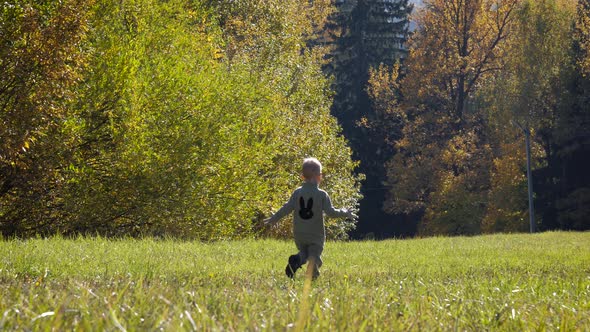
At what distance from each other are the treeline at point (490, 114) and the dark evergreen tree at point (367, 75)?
142 centimetres

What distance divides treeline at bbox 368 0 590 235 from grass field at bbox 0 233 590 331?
33330 millimetres

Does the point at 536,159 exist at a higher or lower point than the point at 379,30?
lower

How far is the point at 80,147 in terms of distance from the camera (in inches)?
995

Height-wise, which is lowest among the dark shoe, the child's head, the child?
the dark shoe

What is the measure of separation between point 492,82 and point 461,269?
45.4 m

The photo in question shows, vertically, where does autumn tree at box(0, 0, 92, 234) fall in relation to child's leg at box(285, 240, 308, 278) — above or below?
above

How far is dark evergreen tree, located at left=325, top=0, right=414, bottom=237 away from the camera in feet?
222

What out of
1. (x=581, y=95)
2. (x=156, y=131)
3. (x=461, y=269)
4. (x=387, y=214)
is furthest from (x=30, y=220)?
(x=387, y=214)

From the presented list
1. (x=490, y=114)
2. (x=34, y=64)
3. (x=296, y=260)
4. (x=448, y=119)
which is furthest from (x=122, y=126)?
(x=448, y=119)

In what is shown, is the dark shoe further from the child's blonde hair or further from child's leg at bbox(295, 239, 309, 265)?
the child's blonde hair

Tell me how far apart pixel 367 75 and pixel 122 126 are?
150 ft

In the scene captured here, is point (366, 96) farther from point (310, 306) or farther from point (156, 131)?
point (310, 306)

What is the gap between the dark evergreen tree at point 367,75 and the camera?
222ft

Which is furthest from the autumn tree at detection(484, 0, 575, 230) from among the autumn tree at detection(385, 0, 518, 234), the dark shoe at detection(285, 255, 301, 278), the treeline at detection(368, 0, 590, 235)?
the dark shoe at detection(285, 255, 301, 278)
